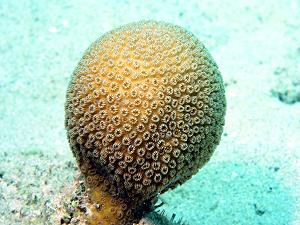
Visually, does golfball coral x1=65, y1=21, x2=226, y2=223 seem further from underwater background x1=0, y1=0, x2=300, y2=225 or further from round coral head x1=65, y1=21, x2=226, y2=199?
underwater background x1=0, y1=0, x2=300, y2=225

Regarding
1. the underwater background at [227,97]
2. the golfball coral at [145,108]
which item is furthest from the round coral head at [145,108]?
the underwater background at [227,97]

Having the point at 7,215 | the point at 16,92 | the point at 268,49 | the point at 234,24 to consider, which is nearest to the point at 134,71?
the point at 7,215

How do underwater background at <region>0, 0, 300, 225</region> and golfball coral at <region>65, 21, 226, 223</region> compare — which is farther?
underwater background at <region>0, 0, 300, 225</region>

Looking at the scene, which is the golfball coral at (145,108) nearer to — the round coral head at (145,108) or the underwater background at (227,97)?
the round coral head at (145,108)

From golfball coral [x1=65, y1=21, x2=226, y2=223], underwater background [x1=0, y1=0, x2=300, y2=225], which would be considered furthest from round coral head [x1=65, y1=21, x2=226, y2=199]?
underwater background [x1=0, y1=0, x2=300, y2=225]

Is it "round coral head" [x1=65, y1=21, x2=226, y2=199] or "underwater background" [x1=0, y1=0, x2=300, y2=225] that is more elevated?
"round coral head" [x1=65, y1=21, x2=226, y2=199]

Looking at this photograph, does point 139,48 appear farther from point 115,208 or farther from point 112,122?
point 115,208

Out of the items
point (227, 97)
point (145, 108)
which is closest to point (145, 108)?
point (145, 108)
